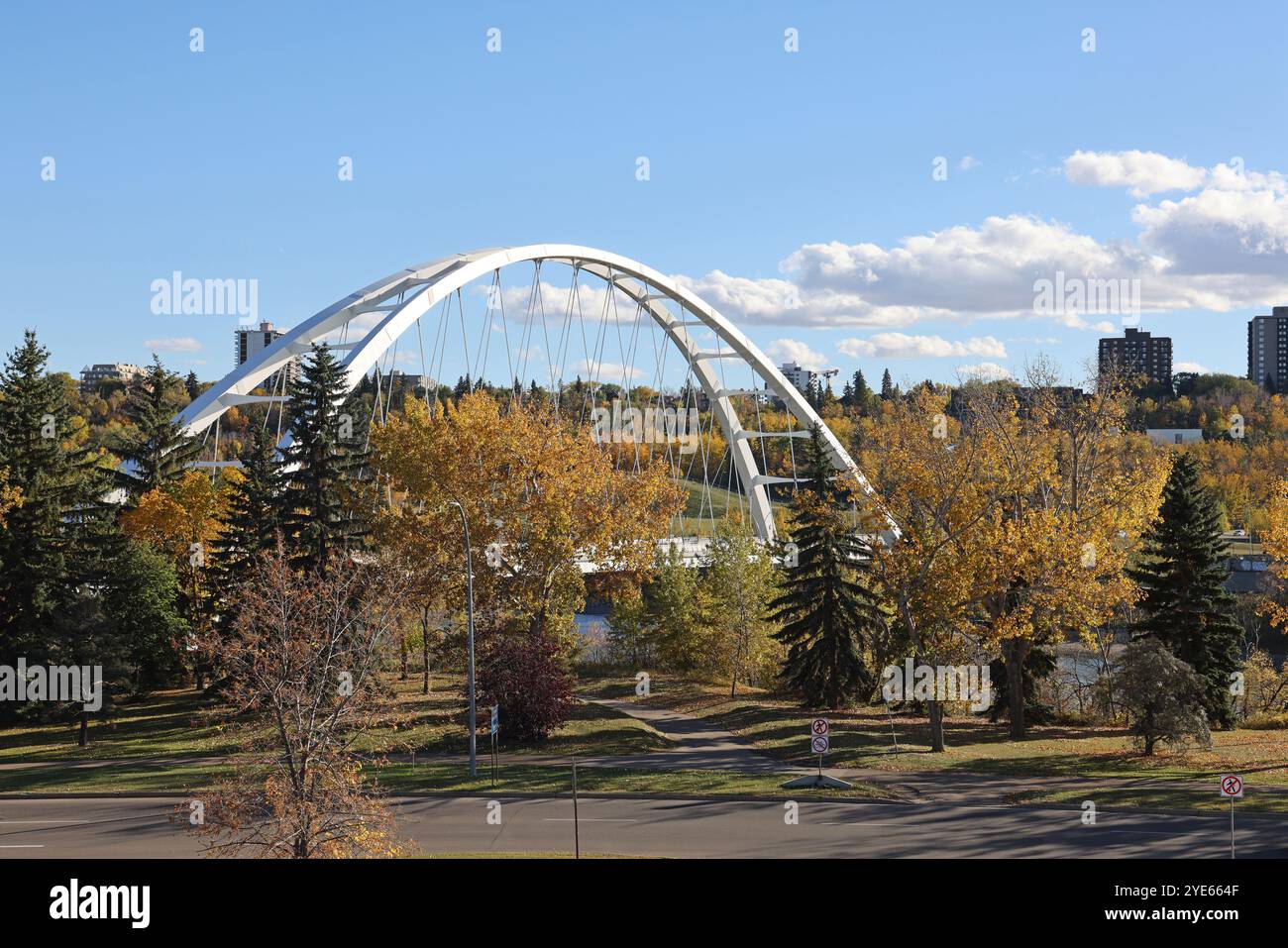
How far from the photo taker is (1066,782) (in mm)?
28594

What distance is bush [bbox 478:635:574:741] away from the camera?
3525cm

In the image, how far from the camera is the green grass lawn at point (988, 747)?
30078 mm

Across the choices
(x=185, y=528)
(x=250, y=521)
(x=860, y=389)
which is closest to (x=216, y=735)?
(x=250, y=521)

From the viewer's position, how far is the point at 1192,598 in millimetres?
38531

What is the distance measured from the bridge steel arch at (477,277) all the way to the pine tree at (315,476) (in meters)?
3.76

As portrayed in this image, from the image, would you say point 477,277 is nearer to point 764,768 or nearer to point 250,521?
point 250,521

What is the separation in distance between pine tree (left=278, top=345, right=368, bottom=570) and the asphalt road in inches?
520

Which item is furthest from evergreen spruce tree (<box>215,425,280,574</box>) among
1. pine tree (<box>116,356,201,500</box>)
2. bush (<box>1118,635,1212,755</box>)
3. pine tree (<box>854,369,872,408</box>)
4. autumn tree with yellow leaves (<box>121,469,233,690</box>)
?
pine tree (<box>854,369,872,408</box>)

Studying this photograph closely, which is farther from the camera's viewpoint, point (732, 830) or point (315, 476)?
point (315, 476)

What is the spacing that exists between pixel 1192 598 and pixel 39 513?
4097cm

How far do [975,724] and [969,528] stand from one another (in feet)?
27.7

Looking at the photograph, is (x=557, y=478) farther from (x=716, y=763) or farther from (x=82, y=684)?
(x=82, y=684)

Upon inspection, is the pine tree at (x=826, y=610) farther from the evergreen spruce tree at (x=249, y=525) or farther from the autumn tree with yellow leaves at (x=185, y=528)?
the autumn tree with yellow leaves at (x=185, y=528)

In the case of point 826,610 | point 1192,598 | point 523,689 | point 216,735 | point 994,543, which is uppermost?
point 994,543
